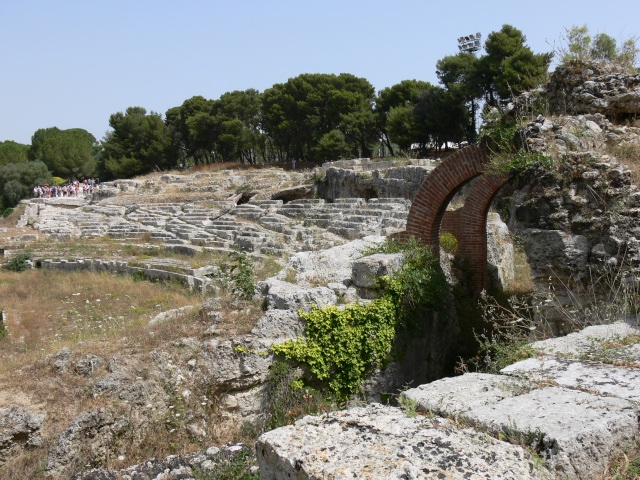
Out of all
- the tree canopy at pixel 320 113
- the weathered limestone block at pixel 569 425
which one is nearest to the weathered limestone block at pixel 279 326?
the weathered limestone block at pixel 569 425

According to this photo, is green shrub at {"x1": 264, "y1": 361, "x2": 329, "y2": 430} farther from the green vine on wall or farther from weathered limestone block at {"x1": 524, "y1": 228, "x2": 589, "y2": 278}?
weathered limestone block at {"x1": 524, "y1": 228, "x2": 589, "y2": 278}

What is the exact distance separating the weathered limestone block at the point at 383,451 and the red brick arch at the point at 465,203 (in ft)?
18.9

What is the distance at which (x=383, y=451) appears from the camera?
2.59 m

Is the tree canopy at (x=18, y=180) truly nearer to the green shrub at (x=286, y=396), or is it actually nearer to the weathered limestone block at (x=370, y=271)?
the weathered limestone block at (x=370, y=271)

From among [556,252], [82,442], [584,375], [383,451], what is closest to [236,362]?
[82,442]

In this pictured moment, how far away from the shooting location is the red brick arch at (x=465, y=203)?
804 centimetres

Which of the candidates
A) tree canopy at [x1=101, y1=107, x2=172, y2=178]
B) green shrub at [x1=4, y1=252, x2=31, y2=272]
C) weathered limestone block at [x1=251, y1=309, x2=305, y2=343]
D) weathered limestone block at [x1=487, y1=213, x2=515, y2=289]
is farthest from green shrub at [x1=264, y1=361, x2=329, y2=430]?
tree canopy at [x1=101, y1=107, x2=172, y2=178]

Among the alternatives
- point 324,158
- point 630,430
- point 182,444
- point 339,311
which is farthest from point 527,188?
point 324,158

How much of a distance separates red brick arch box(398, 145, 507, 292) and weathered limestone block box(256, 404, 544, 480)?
5.75 metres

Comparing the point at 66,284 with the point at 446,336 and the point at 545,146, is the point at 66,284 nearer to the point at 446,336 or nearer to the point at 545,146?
the point at 446,336

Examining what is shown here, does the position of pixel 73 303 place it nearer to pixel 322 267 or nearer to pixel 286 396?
pixel 322 267

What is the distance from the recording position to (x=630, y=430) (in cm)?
259

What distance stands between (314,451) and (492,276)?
9356 millimetres

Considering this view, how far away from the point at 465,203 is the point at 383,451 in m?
7.00
